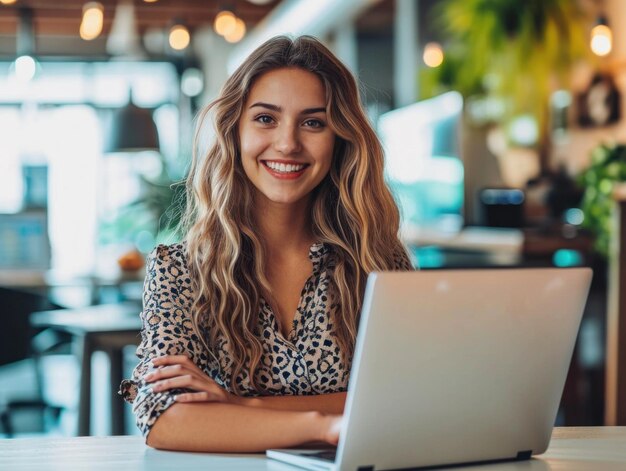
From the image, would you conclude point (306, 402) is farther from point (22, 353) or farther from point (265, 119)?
point (22, 353)

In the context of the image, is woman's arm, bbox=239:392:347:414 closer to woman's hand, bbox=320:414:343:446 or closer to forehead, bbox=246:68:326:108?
woman's hand, bbox=320:414:343:446

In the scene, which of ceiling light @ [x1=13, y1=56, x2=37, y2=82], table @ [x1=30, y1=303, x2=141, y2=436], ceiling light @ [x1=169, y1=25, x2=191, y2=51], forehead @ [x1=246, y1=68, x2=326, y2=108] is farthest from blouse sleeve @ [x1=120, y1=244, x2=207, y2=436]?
ceiling light @ [x1=13, y1=56, x2=37, y2=82]

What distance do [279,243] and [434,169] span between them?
5377 millimetres

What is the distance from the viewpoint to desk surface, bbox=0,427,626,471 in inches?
58.1

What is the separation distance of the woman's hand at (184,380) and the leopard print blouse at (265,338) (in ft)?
0.28

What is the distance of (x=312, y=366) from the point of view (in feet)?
6.36

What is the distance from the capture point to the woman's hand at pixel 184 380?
1640 mm

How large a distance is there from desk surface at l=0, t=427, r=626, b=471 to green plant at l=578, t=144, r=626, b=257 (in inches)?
131

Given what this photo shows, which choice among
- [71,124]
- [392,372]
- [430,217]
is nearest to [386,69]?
[430,217]

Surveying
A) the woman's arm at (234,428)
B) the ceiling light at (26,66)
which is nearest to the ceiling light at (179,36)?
the ceiling light at (26,66)

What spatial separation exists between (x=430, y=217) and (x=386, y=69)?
3509 mm

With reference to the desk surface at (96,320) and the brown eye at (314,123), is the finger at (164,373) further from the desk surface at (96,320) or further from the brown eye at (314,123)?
the desk surface at (96,320)

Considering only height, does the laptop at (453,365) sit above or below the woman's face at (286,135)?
below

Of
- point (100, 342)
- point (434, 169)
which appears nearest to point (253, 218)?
point (100, 342)
